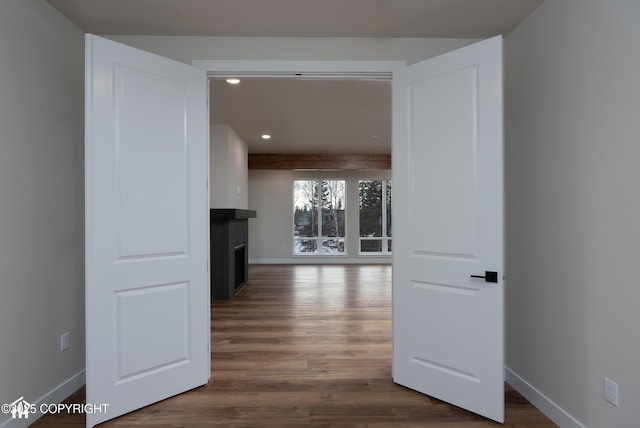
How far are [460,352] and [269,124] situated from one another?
14.7 feet

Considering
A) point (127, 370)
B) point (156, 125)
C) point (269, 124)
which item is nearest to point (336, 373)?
point (127, 370)

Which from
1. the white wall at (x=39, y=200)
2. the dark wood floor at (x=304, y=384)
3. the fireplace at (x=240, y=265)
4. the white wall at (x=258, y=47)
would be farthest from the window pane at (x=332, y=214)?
the white wall at (x=39, y=200)

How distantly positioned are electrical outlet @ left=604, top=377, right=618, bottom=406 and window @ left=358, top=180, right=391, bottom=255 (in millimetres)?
7745

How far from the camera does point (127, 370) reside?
220 centimetres

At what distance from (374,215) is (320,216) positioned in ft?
4.74

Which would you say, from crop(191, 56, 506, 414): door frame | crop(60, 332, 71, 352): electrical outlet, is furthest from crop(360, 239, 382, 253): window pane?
crop(60, 332, 71, 352): electrical outlet

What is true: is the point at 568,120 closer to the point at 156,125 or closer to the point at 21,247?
the point at 156,125

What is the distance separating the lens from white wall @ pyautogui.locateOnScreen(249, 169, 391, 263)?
9422mm

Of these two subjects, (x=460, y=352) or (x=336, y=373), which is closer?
(x=460, y=352)

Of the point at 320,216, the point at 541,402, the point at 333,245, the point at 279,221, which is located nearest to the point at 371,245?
the point at 333,245

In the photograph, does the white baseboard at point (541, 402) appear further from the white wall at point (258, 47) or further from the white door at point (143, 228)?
the white wall at point (258, 47)

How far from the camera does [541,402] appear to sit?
2.26 m

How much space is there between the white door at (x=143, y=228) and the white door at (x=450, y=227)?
140cm

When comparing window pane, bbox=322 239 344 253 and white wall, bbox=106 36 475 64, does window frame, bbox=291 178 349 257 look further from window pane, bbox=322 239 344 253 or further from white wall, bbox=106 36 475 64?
white wall, bbox=106 36 475 64
